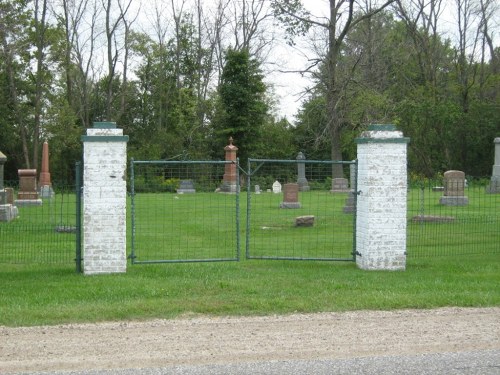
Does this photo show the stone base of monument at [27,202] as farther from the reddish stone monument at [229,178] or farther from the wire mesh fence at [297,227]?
the reddish stone monument at [229,178]

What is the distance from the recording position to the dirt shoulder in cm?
635

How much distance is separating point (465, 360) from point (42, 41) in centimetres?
4122

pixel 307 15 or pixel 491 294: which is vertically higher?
pixel 307 15

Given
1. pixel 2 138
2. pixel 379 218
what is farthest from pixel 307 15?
pixel 379 218

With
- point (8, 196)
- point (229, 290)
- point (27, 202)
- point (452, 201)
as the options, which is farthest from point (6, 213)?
point (452, 201)

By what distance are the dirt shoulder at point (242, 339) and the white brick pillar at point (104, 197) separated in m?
2.89

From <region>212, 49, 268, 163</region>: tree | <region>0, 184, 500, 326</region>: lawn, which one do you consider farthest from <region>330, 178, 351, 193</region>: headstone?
<region>0, 184, 500, 326</region>: lawn

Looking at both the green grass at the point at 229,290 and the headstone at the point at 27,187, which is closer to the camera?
the green grass at the point at 229,290

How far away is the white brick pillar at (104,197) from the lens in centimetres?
1028

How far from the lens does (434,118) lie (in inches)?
1893

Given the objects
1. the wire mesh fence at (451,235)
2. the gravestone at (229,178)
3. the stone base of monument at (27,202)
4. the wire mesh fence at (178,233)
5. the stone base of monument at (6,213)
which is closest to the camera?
the wire mesh fence at (178,233)

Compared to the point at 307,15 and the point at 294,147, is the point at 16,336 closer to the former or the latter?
the point at 307,15

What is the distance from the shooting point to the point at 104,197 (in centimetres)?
1035

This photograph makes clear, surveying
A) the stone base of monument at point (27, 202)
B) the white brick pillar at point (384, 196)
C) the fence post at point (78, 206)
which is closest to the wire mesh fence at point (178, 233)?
the fence post at point (78, 206)
